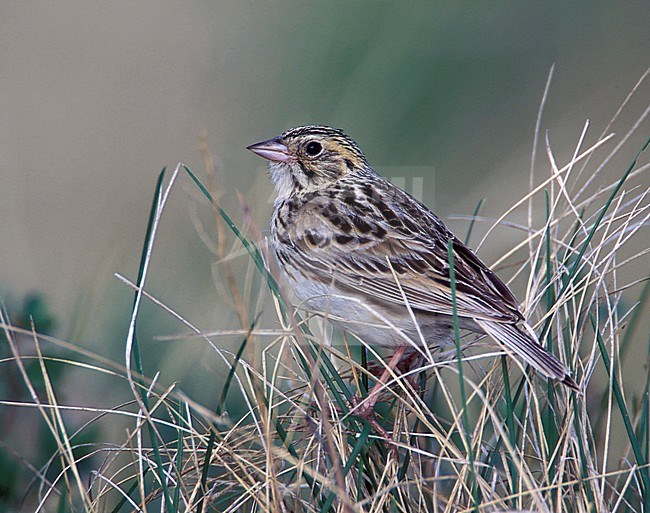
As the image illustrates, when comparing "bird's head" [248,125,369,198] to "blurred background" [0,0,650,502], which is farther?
"blurred background" [0,0,650,502]

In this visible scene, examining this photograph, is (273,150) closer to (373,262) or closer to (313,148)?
(313,148)

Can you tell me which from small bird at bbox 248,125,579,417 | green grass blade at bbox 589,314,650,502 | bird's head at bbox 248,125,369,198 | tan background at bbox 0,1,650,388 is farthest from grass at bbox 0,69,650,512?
tan background at bbox 0,1,650,388

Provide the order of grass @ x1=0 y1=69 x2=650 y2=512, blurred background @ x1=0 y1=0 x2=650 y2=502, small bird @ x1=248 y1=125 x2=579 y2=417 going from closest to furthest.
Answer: grass @ x1=0 y1=69 x2=650 y2=512, small bird @ x1=248 y1=125 x2=579 y2=417, blurred background @ x1=0 y1=0 x2=650 y2=502

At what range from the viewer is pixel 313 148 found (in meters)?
4.39

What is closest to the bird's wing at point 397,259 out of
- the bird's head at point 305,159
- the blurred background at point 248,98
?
the bird's head at point 305,159

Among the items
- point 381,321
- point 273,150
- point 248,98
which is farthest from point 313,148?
point 248,98

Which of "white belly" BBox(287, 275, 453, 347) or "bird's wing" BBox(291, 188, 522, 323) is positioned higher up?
"bird's wing" BBox(291, 188, 522, 323)

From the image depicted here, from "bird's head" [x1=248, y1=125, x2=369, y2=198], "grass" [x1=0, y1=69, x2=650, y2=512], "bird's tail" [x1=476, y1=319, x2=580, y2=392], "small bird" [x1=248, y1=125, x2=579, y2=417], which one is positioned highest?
"bird's head" [x1=248, y1=125, x2=369, y2=198]

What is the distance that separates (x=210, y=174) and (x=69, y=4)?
23.1 feet

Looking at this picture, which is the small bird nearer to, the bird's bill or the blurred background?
the bird's bill

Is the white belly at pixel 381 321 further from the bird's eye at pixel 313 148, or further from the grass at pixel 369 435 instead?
the bird's eye at pixel 313 148

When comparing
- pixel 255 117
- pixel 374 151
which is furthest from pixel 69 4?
pixel 374 151

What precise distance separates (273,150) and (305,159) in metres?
0.15

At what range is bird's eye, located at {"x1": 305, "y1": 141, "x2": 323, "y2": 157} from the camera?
4.38m
